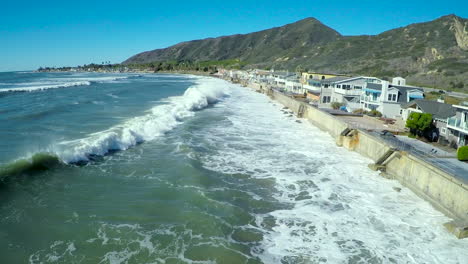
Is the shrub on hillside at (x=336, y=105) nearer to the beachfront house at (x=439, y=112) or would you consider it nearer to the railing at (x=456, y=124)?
the beachfront house at (x=439, y=112)

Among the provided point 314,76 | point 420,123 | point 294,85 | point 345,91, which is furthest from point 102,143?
point 294,85

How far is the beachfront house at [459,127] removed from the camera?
60.8ft

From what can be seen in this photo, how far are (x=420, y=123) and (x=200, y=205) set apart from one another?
1656 cm

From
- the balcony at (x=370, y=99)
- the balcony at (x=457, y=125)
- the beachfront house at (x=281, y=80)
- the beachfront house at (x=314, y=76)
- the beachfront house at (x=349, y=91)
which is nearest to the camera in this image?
the balcony at (x=457, y=125)

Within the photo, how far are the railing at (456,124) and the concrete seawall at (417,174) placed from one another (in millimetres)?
4806

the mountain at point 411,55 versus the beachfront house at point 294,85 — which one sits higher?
the mountain at point 411,55

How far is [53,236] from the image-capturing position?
9.42m

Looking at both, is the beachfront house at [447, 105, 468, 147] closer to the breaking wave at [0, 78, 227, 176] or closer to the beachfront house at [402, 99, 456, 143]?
the beachfront house at [402, 99, 456, 143]

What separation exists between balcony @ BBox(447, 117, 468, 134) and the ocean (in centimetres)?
586

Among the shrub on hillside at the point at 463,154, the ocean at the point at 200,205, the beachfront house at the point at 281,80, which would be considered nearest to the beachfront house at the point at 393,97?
the ocean at the point at 200,205

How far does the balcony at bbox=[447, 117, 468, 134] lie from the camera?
60.3ft

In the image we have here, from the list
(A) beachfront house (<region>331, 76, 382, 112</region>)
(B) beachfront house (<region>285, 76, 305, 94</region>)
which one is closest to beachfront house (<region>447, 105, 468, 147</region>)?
(A) beachfront house (<region>331, 76, 382, 112</region>)

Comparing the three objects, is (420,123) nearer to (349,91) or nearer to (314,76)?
(349,91)

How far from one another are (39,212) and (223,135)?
14.5m
